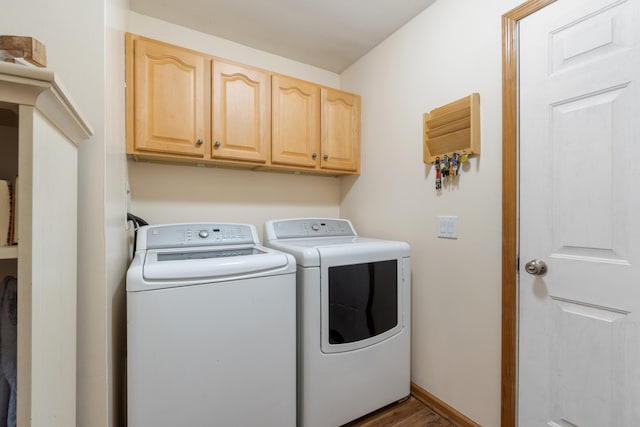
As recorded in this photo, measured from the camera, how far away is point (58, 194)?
0.66m

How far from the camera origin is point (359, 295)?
1.56 metres

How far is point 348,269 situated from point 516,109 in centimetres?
110

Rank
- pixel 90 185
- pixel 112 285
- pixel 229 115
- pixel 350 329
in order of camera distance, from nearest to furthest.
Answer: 1. pixel 90 185
2. pixel 112 285
3. pixel 350 329
4. pixel 229 115

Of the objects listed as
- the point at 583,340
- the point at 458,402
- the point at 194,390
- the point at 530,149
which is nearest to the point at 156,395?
the point at 194,390

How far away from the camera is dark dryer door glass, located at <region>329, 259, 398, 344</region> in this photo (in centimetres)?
148

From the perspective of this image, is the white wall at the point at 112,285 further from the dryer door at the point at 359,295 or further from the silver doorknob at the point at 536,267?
the silver doorknob at the point at 536,267

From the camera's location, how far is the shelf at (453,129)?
1444 millimetres

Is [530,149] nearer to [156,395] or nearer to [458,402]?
[458,402]

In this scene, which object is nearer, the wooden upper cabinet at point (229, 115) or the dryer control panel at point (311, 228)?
the wooden upper cabinet at point (229, 115)

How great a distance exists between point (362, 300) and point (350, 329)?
16 cm

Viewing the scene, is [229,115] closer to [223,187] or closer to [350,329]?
[223,187]

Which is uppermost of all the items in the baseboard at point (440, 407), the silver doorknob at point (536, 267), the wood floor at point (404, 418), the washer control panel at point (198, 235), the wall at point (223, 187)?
the wall at point (223, 187)

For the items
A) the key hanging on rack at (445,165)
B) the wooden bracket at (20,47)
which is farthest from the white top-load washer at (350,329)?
the wooden bracket at (20,47)

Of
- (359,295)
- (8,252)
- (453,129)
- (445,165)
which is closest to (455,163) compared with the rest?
(445,165)
